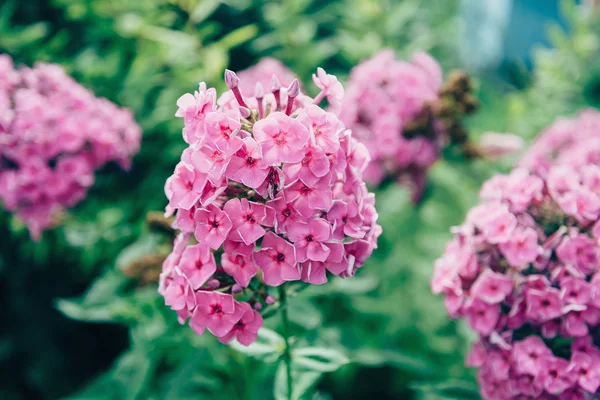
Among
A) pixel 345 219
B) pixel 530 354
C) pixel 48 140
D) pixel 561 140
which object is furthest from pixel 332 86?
pixel 561 140

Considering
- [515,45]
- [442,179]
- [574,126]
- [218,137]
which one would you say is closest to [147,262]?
[218,137]

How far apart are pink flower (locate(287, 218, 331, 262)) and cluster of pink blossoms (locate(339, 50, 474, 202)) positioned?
152 cm

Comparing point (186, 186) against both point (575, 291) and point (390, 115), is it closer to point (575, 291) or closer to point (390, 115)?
point (575, 291)

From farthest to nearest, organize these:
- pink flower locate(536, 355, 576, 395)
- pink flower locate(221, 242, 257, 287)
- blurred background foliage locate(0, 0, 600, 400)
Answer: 1. blurred background foliage locate(0, 0, 600, 400)
2. pink flower locate(536, 355, 576, 395)
3. pink flower locate(221, 242, 257, 287)

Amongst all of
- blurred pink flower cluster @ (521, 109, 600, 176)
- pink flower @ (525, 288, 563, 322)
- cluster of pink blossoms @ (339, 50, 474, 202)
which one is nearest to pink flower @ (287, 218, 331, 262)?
pink flower @ (525, 288, 563, 322)

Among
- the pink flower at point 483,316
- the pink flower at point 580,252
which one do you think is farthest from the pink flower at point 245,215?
the pink flower at point 580,252

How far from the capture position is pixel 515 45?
Answer: 30.4 feet

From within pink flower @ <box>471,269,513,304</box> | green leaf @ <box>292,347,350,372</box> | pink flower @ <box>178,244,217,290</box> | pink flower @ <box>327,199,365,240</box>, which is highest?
pink flower @ <box>327,199,365,240</box>

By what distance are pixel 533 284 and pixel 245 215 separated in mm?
1112

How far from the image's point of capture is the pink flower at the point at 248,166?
138 centimetres

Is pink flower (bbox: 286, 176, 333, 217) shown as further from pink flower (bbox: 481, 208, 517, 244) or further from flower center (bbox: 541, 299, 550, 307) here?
flower center (bbox: 541, 299, 550, 307)

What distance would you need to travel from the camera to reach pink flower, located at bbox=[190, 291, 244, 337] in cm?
146

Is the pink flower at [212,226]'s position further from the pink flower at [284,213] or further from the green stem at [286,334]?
the green stem at [286,334]

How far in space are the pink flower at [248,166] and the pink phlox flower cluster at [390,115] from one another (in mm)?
1576
